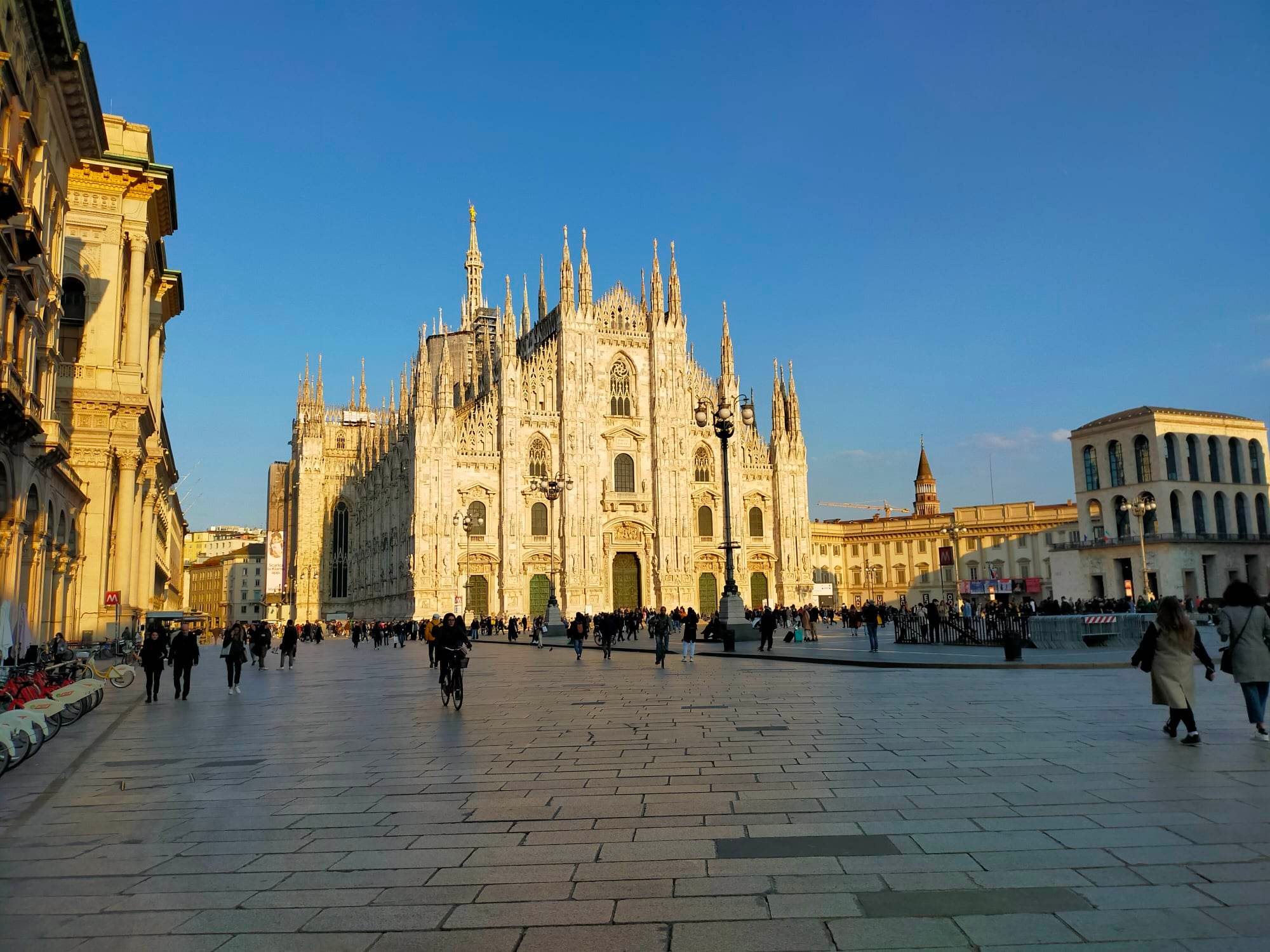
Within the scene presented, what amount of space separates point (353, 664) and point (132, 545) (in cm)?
769

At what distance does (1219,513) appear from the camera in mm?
60625

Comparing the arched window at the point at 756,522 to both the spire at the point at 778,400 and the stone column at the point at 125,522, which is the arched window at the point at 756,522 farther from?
the stone column at the point at 125,522

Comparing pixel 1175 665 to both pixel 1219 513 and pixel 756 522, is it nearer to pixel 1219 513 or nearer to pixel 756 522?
pixel 756 522

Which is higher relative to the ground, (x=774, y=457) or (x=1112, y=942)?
(x=774, y=457)

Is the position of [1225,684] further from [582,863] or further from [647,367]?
[647,367]

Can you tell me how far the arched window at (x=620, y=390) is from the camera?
60062mm

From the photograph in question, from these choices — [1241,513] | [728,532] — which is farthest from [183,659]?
[1241,513]

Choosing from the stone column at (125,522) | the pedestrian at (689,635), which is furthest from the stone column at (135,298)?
the pedestrian at (689,635)

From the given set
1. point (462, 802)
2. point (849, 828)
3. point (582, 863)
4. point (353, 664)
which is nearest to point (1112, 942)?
point (849, 828)

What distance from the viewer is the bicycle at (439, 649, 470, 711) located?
13.7 metres

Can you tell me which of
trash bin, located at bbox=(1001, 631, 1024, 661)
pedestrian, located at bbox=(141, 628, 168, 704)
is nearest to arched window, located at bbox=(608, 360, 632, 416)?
trash bin, located at bbox=(1001, 631, 1024, 661)

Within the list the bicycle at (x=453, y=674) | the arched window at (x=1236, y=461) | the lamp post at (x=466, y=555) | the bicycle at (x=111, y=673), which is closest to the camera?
the bicycle at (x=453, y=674)

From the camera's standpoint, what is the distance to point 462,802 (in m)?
6.91

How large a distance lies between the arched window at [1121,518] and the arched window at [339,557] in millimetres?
56524
